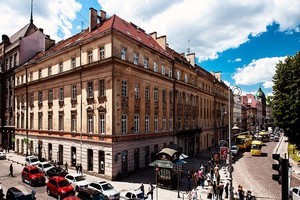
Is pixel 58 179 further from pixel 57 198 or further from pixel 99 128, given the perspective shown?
pixel 99 128

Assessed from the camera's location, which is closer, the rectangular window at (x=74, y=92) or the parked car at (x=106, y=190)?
the parked car at (x=106, y=190)

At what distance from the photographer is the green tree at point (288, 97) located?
99.9 feet

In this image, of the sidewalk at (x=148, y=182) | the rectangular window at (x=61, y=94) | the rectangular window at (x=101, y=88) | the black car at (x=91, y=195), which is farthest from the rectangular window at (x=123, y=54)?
the black car at (x=91, y=195)

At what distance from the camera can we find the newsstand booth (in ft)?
86.6

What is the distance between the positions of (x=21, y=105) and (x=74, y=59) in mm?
21737

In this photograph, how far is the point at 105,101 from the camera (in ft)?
99.0

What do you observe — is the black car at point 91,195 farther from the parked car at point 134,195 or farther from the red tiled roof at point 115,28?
the red tiled roof at point 115,28

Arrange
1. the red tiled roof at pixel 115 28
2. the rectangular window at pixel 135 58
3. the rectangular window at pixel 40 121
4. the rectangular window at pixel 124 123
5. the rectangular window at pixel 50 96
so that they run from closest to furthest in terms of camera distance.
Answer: the rectangular window at pixel 124 123 < the red tiled roof at pixel 115 28 < the rectangular window at pixel 135 58 < the rectangular window at pixel 50 96 < the rectangular window at pixel 40 121

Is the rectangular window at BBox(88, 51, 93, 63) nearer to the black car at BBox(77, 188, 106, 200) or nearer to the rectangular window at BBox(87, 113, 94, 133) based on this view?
the rectangular window at BBox(87, 113, 94, 133)

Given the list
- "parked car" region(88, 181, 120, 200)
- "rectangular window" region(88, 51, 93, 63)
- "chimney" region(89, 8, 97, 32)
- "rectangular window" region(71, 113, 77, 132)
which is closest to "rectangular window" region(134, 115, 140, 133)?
"rectangular window" region(71, 113, 77, 132)

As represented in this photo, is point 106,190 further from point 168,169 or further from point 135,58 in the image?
point 135,58

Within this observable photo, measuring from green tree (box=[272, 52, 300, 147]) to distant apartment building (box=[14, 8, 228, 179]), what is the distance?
16.3 m

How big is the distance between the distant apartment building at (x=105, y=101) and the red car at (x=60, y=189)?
6.58 metres

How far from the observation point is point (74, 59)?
115 ft
